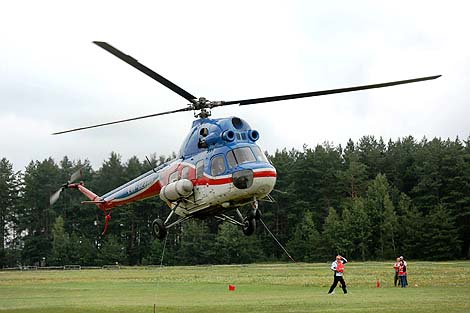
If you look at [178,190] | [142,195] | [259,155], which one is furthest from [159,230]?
[259,155]

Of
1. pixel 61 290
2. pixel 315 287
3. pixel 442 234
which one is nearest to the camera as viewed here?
pixel 315 287

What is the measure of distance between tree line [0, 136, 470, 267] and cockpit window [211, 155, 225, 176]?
188 ft

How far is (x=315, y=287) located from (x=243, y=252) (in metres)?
52.0

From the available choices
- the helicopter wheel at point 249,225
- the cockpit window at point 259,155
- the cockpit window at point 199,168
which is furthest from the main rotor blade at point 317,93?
the helicopter wheel at point 249,225

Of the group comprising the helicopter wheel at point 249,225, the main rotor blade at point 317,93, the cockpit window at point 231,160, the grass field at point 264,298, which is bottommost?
the grass field at point 264,298

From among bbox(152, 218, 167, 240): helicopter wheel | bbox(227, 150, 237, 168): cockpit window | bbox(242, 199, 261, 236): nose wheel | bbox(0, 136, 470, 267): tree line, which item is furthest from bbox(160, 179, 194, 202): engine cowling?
bbox(0, 136, 470, 267): tree line

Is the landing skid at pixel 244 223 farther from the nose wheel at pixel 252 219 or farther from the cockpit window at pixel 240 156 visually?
the cockpit window at pixel 240 156

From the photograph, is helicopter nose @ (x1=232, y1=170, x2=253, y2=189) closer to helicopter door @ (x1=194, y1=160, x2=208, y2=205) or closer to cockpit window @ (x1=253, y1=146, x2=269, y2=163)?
cockpit window @ (x1=253, y1=146, x2=269, y2=163)

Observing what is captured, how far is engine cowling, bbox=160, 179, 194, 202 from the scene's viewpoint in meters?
20.5

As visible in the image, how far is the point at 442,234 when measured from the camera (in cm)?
7912

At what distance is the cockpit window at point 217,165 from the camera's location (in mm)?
19797

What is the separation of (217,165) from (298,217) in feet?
250

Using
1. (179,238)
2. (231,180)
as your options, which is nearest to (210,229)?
(179,238)

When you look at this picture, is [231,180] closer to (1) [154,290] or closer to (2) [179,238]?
(1) [154,290]
